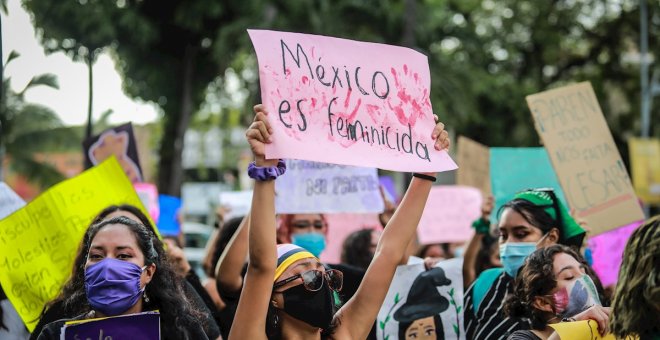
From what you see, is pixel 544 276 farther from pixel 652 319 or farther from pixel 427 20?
pixel 427 20

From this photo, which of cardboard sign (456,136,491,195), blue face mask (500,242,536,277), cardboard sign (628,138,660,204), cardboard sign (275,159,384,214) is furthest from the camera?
cardboard sign (628,138,660,204)

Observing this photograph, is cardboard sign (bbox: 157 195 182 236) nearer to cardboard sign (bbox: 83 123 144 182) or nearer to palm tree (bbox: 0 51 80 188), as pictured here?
cardboard sign (bbox: 83 123 144 182)

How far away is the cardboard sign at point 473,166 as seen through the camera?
26.7 ft

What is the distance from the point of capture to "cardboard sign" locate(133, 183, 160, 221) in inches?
276

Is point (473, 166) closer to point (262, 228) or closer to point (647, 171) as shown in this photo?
point (262, 228)

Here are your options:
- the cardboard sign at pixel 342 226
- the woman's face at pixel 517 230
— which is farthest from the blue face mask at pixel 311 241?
the woman's face at pixel 517 230

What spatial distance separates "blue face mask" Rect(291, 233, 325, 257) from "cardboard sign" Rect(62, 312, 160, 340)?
2.36 m

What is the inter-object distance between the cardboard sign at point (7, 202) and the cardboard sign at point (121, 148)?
2.10m

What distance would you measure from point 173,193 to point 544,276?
16.3m

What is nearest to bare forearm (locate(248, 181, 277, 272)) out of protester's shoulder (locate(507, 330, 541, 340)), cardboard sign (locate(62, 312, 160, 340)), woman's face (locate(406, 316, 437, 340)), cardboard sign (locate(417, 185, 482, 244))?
cardboard sign (locate(62, 312, 160, 340))

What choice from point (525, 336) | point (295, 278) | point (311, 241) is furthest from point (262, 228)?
point (311, 241)

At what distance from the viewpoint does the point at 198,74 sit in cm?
2059

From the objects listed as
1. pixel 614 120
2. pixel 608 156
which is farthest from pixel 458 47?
pixel 608 156

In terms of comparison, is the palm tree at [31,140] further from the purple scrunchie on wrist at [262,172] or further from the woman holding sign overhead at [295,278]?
the purple scrunchie on wrist at [262,172]
